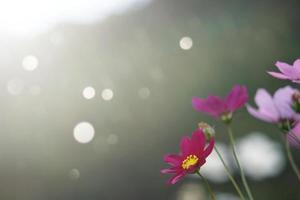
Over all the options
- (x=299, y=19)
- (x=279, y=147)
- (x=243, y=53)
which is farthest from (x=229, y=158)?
(x=299, y=19)

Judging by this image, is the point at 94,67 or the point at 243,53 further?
the point at 94,67

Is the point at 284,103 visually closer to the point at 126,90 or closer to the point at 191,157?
the point at 191,157

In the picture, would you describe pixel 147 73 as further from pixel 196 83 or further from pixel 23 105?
pixel 23 105

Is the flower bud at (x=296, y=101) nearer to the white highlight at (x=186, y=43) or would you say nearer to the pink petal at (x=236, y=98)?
the pink petal at (x=236, y=98)

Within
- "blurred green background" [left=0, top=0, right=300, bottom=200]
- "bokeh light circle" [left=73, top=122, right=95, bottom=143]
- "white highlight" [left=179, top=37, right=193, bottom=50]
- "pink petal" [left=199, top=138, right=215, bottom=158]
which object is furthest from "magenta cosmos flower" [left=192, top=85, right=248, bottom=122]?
"bokeh light circle" [left=73, top=122, right=95, bottom=143]

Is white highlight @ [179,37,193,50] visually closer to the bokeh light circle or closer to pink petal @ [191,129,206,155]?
the bokeh light circle

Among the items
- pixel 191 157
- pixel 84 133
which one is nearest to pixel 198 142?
pixel 191 157
